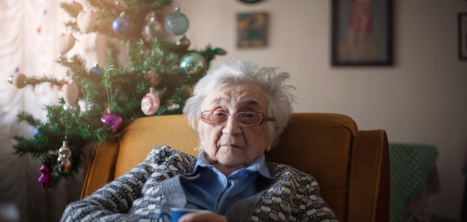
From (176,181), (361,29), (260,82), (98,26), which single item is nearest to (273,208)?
(176,181)

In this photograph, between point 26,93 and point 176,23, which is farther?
point 26,93

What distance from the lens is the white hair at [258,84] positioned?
1231 mm

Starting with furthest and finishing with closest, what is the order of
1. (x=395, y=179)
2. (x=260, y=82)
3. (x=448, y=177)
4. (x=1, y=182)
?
(x=448, y=177), (x=395, y=179), (x=1, y=182), (x=260, y=82)

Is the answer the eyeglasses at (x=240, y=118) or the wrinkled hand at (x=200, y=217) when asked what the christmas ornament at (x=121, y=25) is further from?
the wrinkled hand at (x=200, y=217)

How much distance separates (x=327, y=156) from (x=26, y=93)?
1897 millimetres

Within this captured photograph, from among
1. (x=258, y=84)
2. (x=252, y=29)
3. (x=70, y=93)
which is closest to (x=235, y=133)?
(x=258, y=84)

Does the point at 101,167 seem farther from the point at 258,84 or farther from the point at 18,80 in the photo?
the point at 258,84

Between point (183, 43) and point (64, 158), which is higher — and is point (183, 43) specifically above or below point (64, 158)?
above

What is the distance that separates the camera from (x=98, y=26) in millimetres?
1668

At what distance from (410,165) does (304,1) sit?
191cm

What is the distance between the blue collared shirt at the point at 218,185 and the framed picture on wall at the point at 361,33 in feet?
7.65

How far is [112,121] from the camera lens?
1.44 m

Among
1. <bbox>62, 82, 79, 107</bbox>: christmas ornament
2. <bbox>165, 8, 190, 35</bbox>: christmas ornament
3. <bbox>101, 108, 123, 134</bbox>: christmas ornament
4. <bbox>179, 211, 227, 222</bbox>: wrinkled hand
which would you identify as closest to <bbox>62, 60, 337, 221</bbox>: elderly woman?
<bbox>179, 211, 227, 222</bbox>: wrinkled hand

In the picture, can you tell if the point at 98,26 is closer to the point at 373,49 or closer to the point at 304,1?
the point at 304,1
